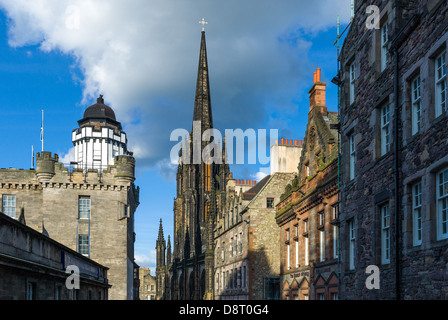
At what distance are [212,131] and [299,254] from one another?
76.2 m

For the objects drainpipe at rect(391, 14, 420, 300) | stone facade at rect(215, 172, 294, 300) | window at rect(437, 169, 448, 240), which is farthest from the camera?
stone facade at rect(215, 172, 294, 300)

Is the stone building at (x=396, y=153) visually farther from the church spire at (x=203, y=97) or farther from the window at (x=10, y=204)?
the church spire at (x=203, y=97)

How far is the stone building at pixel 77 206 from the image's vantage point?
42625 millimetres

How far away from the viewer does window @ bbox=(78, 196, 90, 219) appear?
43594mm

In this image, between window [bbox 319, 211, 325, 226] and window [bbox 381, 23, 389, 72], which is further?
window [bbox 319, 211, 325, 226]

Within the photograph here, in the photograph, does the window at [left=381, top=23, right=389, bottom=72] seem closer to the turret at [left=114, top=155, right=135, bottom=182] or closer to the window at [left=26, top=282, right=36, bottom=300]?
the window at [left=26, top=282, right=36, bottom=300]

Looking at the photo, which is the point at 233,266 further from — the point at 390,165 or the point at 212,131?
the point at 212,131

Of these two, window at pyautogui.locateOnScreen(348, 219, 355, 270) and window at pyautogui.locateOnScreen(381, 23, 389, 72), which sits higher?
window at pyautogui.locateOnScreen(381, 23, 389, 72)

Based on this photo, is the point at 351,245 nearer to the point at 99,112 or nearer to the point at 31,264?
the point at 31,264

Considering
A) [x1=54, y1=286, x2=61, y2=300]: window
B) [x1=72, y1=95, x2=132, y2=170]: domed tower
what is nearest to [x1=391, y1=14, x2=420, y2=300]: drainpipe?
[x1=54, y1=286, x2=61, y2=300]: window

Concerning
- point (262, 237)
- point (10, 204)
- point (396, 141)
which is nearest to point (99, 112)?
point (10, 204)

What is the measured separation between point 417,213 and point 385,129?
367 centimetres

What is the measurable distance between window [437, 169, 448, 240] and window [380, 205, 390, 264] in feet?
11.8
